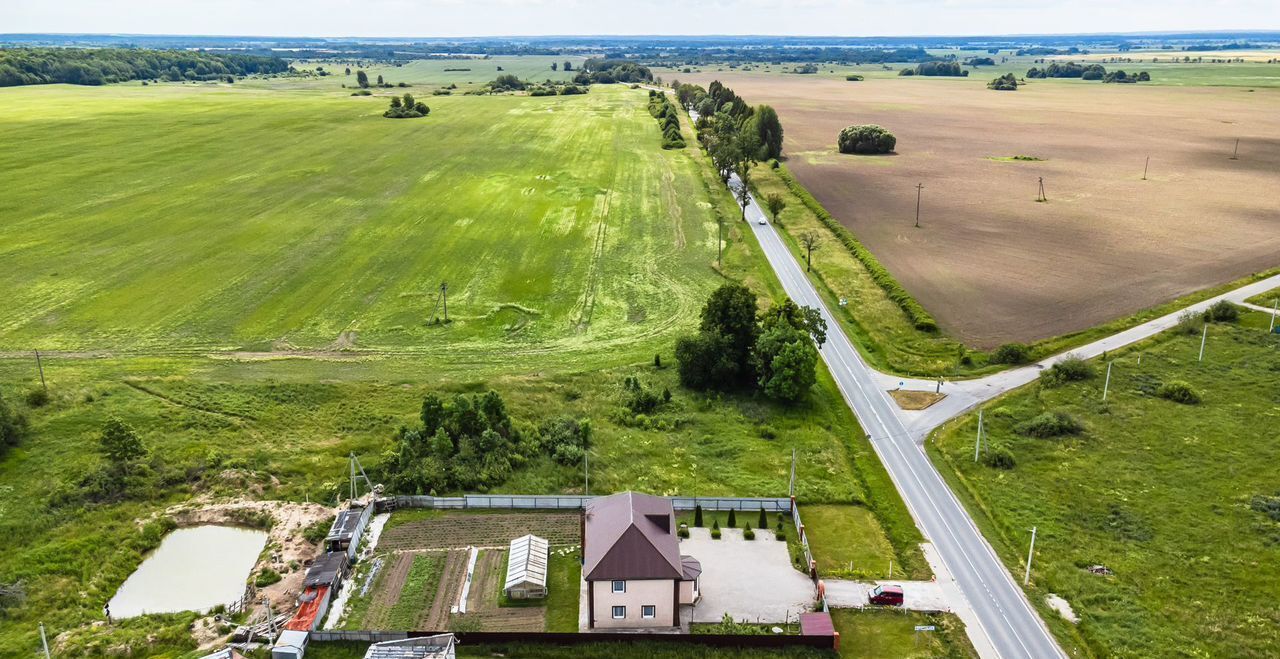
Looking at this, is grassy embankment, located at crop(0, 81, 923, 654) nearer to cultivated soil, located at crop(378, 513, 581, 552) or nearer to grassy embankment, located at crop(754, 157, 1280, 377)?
cultivated soil, located at crop(378, 513, 581, 552)

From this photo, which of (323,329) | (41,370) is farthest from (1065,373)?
(41,370)

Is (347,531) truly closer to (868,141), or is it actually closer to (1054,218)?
(1054,218)

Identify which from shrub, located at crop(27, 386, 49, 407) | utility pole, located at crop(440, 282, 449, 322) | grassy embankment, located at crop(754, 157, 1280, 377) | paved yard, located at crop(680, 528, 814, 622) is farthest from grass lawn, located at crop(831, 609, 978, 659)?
shrub, located at crop(27, 386, 49, 407)

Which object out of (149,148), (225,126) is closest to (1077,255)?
(149,148)

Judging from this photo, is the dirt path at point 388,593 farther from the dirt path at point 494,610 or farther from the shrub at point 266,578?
the shrub at point 266,578

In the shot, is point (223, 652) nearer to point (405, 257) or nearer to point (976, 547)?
point (976, 547)

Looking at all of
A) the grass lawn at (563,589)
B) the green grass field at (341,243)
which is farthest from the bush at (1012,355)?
the grass lawn at (563,589)

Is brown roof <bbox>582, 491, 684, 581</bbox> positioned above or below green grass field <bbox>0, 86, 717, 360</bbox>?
below

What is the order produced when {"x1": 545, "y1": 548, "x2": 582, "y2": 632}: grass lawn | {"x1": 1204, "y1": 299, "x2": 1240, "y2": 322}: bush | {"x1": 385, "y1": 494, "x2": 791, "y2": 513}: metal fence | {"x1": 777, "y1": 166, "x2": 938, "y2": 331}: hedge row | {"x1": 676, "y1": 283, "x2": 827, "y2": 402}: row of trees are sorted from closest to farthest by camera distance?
{"x1": 545, "y1": 548, "x2": 582, "y2": 632}: grass lawn
{"x1": 385, "y1": 494, "x2": 791, "y2": 513}: metal fence
{"x1": 676, "y1": 283, "x2": 827, "y2": 402}: row of trees
{"x1": 1204, "y1": 299, "x2": 1240, "y2": 322}: bush
{"x1": 777, "y1": 166, "x2": 938, "y2": 331}: hedge row
